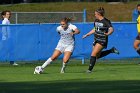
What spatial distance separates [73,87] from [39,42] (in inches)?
375

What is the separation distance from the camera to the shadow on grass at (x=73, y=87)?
13820 millimetres

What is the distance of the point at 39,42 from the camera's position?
24.0 m

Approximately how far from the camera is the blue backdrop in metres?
23.8

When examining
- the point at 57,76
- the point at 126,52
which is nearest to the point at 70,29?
the point at 57,76

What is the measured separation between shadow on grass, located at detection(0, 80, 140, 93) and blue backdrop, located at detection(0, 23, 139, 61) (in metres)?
7.75

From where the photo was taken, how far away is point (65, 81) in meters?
16.3

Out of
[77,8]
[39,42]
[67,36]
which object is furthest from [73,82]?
[77,8]

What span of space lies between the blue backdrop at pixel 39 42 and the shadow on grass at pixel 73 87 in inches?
305

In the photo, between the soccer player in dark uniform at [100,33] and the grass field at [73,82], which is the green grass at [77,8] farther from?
the grass field at [73,82]

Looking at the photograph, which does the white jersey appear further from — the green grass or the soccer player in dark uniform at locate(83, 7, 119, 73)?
the green grass

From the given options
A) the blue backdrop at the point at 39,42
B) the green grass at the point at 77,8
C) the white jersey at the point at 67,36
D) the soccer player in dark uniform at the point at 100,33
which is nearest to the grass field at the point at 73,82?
the soccer player in dark uniform at the point at 100,33

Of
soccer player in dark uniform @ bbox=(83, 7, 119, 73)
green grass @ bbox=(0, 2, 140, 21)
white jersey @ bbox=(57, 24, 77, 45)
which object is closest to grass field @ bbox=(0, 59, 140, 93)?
soccer player in dark uniform @ bbox=(83, 7, 119, 73)

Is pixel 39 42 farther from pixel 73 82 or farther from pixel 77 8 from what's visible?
pixel 77 8

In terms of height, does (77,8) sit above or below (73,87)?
below
